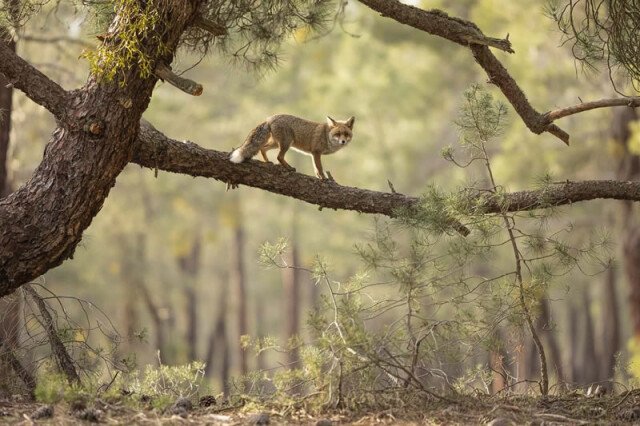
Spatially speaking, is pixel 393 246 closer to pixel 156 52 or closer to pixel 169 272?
pixel 156 52

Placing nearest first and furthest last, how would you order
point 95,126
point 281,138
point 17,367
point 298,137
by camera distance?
point 95,126 → point 17,367 → point 281,138 → point 298,137

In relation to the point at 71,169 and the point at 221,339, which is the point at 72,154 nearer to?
the point at 71,169

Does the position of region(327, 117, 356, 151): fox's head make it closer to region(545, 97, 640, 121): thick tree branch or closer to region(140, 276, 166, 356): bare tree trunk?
region(545, 97, 640, 121): thick tree branch

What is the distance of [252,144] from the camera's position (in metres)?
7.11

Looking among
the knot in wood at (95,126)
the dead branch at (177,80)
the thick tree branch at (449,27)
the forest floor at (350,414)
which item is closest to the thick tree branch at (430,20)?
the thick tree branch at (449,27)

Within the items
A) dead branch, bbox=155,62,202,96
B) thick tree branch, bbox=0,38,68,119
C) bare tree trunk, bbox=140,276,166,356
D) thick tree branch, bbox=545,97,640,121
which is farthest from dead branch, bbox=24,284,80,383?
bare tree trunk, bbox=140,276,166,356

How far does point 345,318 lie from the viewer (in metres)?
5.58

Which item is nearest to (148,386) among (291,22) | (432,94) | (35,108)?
(291,22)

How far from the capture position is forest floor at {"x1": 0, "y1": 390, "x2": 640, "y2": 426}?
497 centimetres

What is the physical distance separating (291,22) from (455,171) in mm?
18929

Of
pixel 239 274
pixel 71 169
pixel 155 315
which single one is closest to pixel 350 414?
pixel 71 169

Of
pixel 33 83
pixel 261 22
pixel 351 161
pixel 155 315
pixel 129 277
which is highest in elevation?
pixel 351 161

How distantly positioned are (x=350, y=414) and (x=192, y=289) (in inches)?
895

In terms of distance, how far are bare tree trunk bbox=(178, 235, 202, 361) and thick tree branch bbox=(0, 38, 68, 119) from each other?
20.9m
